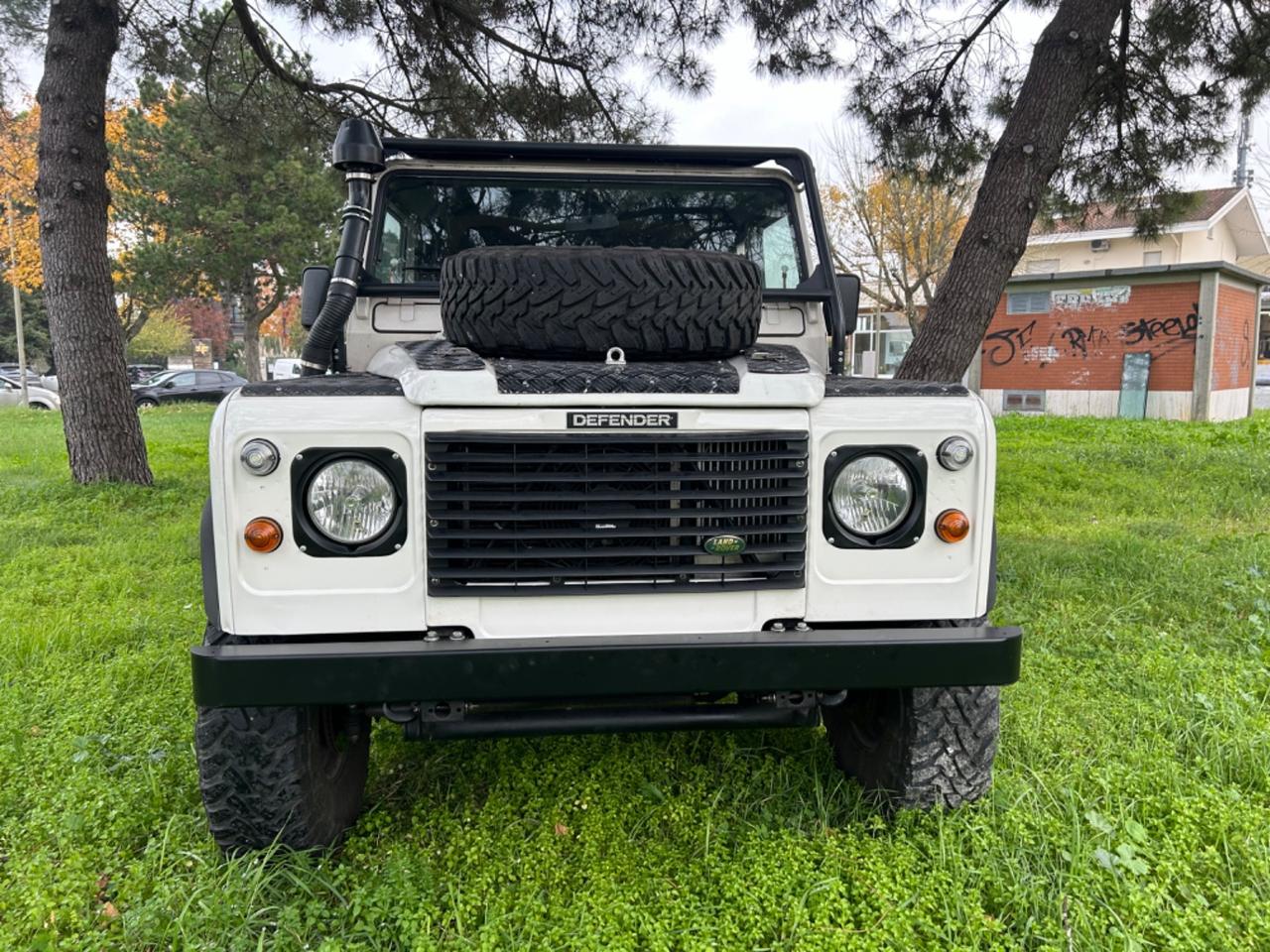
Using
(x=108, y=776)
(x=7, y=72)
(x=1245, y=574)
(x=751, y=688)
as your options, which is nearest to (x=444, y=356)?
(x=751, y=688)

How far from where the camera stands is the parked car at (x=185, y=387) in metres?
24.9

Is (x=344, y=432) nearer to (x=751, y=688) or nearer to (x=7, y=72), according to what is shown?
(x=751, y=688)

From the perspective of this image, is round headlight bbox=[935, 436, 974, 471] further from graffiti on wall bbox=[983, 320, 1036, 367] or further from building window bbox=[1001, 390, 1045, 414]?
graffiti on wall bbox=[983, 320, 1036, 367]

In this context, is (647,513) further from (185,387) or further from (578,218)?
(185,387)

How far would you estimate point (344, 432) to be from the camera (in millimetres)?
2074

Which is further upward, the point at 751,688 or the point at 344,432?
the point at 344,432

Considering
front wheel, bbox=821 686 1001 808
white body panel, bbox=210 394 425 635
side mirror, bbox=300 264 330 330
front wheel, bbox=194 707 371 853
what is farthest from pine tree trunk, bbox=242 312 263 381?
front wheel, bbox=821 686 1001 808

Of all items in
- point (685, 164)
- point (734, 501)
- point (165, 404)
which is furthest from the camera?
point (165, 404)

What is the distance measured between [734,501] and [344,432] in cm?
96

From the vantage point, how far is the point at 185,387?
A: 25547mm

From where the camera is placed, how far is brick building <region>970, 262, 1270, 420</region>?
1647cm

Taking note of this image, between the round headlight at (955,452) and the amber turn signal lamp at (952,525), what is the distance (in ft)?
0.38

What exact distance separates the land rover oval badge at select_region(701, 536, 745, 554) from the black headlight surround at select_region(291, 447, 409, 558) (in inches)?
29.0

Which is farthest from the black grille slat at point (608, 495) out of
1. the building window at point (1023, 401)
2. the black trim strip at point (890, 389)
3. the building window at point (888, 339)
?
the building window at point (888, 339)
